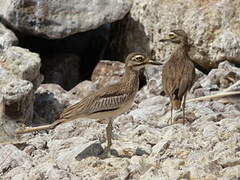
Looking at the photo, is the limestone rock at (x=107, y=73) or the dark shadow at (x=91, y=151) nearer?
the dark shadow at (x=91, y=151)

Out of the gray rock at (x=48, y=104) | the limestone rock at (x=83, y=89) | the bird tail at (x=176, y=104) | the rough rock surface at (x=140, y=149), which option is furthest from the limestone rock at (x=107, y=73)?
the bird tail at (x=176, y=104)

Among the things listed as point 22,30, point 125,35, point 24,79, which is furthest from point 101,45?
point 24,79

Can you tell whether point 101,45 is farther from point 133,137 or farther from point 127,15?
point 133,137

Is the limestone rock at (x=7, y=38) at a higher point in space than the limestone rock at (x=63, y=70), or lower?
higher

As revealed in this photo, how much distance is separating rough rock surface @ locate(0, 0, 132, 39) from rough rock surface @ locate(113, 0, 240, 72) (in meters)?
0.61

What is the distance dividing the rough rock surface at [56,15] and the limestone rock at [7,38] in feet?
0.46

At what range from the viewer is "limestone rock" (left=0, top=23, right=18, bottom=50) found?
15016 millimetres

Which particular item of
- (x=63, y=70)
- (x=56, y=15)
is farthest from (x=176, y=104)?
(x=63, y=70)

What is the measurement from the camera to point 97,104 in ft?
38.4

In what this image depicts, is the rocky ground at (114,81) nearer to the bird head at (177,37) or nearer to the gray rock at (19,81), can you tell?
the gray rock at (19,81)

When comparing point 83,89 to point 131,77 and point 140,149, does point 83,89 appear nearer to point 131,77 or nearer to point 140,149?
point 131,77

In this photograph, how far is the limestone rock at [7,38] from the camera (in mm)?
15016

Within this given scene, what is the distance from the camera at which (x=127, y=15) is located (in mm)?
16219

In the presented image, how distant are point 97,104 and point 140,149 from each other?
2.39 feet
